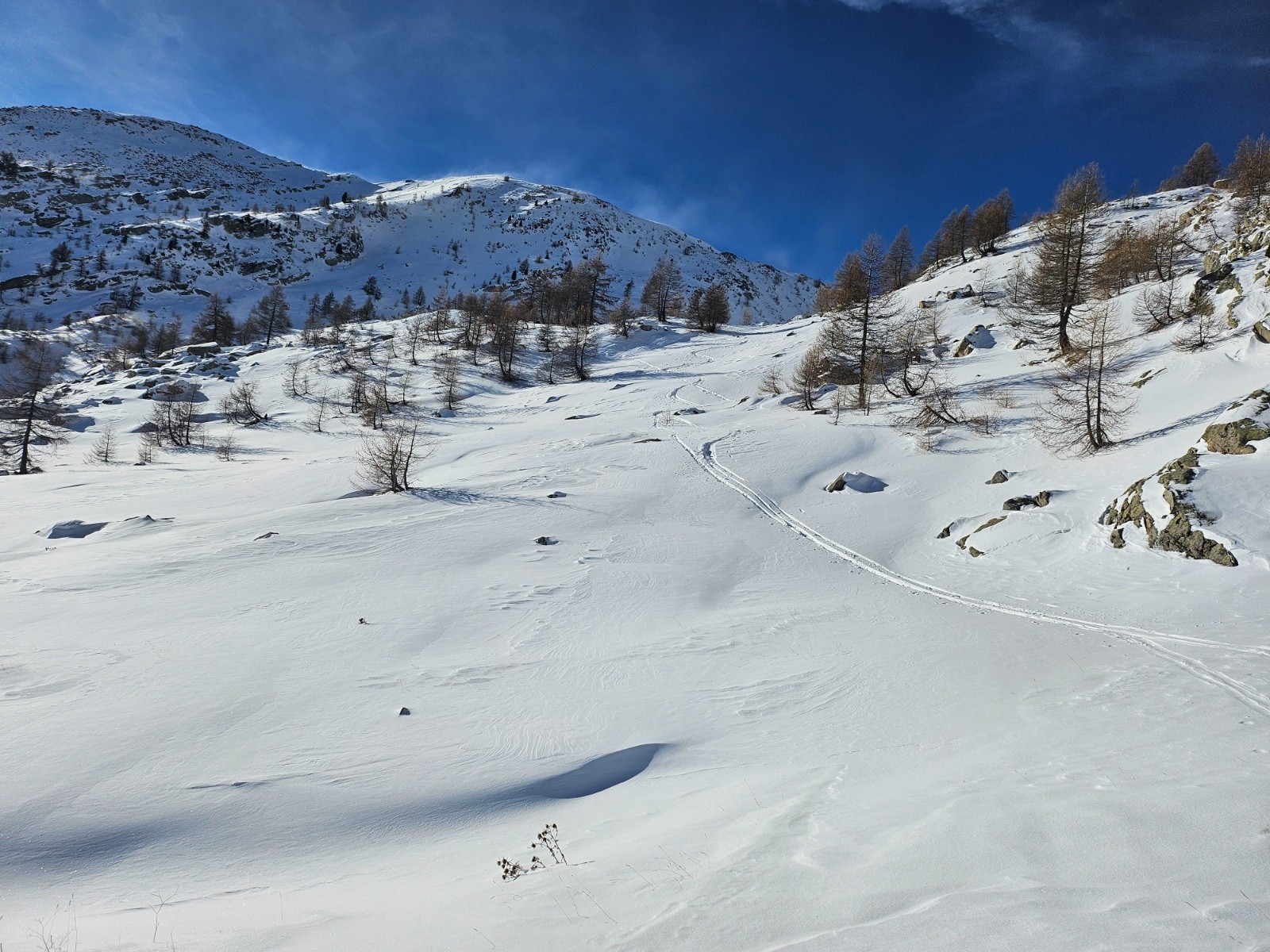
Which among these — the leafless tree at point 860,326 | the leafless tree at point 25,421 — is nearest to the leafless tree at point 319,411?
the leafless tree at point 25,421

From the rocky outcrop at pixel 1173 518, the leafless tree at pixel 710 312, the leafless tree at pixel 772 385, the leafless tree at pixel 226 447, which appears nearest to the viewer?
the rocky outcrop at pixel 1173 518

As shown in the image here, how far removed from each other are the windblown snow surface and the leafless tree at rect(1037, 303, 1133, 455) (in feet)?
3.89

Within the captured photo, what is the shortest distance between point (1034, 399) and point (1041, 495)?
1151cm

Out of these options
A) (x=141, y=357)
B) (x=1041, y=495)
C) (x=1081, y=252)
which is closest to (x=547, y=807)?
(x=1041, y=495)

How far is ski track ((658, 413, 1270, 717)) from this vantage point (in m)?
6.17

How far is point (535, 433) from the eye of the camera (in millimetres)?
28188

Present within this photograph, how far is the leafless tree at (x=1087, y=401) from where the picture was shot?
Result: 15.8 m

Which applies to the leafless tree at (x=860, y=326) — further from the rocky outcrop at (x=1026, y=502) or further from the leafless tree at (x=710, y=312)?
the leafless tree at (x=710, y=312)

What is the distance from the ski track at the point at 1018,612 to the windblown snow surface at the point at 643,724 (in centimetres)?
8

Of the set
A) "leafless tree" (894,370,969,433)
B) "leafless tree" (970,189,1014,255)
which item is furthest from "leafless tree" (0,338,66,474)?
"leafless tree" (970,189,1014,255)

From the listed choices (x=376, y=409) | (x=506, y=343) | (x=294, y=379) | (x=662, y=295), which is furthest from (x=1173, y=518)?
(x=662, y=295)

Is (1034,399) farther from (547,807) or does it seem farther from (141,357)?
(141,357)

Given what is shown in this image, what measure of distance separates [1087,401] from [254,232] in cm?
16731

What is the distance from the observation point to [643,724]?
658 centimetres
